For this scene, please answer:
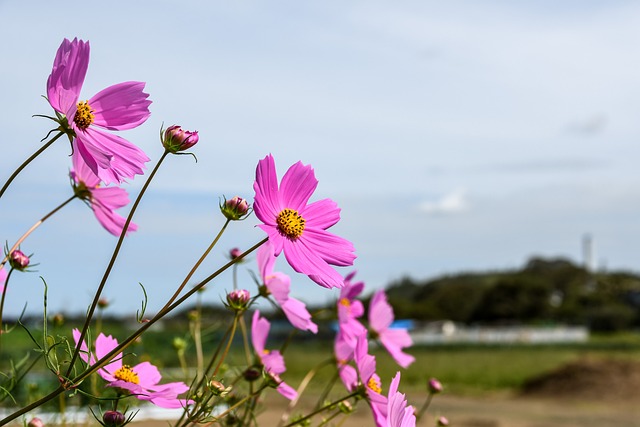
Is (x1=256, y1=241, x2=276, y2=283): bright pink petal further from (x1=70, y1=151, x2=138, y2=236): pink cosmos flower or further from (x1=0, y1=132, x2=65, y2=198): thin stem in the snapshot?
(x1=0, y1=132, x2=65, y2=198): thin stem

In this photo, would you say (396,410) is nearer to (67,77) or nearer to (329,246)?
(329,246)

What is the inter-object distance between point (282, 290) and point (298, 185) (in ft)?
0.98

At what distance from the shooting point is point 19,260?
106 centimetres

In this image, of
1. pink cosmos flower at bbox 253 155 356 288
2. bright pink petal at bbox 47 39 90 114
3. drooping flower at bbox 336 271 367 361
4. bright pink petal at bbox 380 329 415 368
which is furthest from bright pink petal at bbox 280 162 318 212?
bright pink petal at bbox 380 329 415 368

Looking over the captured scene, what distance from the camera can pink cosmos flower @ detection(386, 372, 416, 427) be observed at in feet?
2.79

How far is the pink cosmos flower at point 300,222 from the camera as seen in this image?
804 millimetres

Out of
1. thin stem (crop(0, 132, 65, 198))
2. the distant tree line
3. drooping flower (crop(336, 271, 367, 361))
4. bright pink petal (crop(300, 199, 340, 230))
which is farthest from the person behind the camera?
the distant tree line

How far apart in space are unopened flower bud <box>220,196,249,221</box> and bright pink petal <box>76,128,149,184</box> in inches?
3.5

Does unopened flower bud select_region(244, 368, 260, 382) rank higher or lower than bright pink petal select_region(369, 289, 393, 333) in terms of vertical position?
lower

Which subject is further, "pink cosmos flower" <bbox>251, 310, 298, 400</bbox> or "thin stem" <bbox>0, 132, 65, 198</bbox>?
"pink cosmos flower" <bbox>251, 310, 298, 400</bbox>

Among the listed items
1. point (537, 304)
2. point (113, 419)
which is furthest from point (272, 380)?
point (537, 304)

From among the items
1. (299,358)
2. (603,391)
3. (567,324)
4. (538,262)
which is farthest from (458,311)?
(603,391)

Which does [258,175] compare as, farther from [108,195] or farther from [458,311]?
[458,311]

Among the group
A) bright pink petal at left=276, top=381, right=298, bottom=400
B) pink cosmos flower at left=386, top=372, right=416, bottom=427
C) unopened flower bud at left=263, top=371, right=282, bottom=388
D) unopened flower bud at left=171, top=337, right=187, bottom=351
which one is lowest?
pink cosmos flower at left=386, top=372, right=416, bottom=427
